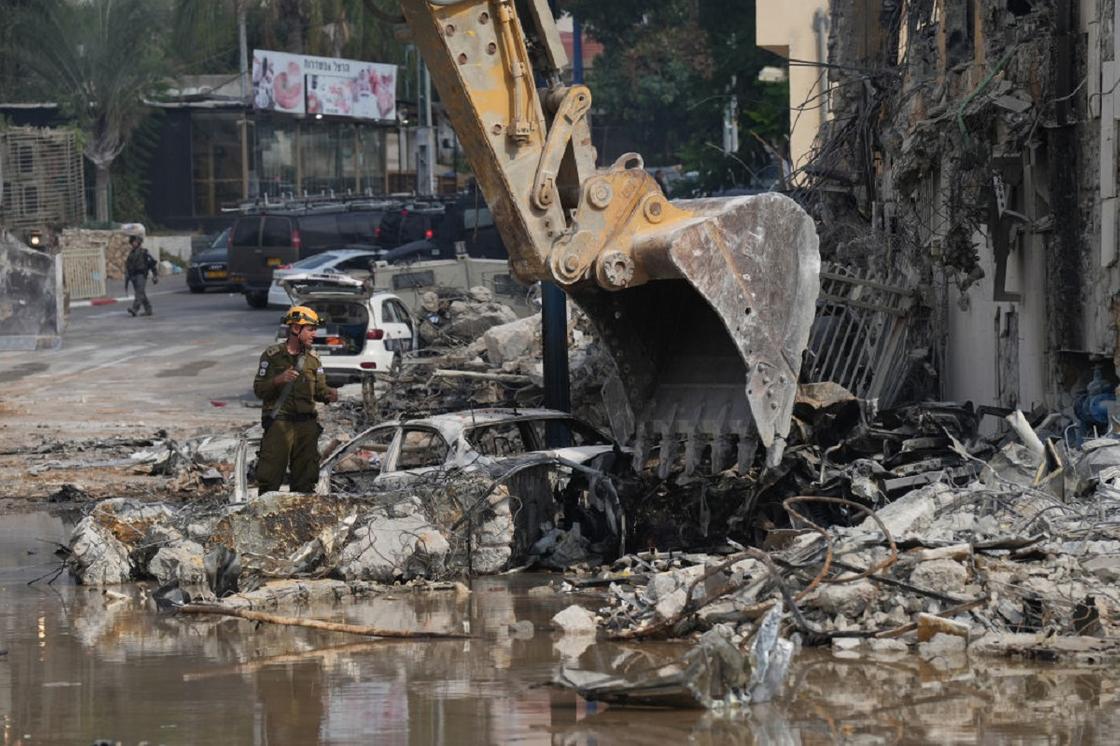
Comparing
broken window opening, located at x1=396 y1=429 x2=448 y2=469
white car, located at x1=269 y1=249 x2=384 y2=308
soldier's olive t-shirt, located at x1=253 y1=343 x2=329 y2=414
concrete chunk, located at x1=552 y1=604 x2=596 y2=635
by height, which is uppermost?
white car, located at x1=269 y1=249 x2=384 y2=308

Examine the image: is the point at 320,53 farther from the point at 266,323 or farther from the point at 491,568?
the point at 491,568

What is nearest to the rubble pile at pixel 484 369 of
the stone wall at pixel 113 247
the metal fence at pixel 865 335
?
the metal fence at pixel 865 335

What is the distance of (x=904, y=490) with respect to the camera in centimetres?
1370

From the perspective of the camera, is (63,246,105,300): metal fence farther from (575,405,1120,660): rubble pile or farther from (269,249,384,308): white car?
(575,405,1120,660): rubble pile

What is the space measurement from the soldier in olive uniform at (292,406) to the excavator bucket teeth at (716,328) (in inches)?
99.4

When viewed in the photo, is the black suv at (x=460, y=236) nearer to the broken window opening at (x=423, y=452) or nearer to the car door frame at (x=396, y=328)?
the car door frame at (x=396, y=328)

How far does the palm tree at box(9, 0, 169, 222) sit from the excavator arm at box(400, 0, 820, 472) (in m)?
47.9

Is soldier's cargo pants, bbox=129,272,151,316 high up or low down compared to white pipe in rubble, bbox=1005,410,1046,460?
up

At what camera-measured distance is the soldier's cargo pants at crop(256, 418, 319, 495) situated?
1475cm

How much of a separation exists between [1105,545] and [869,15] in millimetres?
14268

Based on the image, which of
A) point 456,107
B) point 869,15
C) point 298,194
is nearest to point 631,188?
point 456,107

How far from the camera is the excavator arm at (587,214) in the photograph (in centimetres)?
1252

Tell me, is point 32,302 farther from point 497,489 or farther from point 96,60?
point 96,60

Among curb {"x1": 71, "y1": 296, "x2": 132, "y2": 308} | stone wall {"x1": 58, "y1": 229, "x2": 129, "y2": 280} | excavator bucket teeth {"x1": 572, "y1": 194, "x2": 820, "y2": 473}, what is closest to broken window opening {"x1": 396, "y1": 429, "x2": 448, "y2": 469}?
excavator bucket teeth {"x1": 572, "y1": 194, "x2": 820, "y2": 473}
